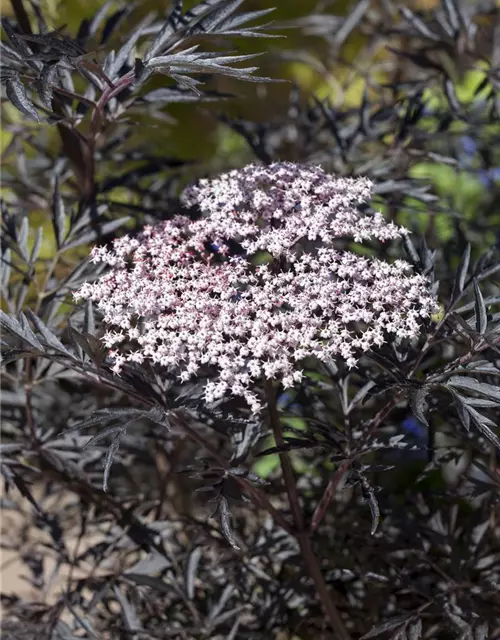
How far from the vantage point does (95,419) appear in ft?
2.58

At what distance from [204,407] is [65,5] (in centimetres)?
138

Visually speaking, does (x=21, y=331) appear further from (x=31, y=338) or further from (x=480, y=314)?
(x=480, y=314)

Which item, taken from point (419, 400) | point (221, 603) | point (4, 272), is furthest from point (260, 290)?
point (221, 603)

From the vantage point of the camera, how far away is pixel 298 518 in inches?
38.6

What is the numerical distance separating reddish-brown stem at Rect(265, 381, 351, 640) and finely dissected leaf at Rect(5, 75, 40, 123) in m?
0.38

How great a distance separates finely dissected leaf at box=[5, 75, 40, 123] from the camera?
0.80 m

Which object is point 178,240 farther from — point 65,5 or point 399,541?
point 65,5

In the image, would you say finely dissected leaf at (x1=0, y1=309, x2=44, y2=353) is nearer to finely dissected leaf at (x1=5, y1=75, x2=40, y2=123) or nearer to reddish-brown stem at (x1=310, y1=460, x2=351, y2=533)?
finely dissected leaf at (x1=5, y1=75, x2=40, y2=123)

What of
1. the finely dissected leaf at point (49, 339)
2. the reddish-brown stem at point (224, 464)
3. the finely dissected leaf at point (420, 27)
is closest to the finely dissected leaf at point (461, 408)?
the reddish-brown stem at point (224, 464)

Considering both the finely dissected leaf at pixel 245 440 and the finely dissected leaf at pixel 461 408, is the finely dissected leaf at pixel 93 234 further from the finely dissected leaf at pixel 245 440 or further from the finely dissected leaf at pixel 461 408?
the finely dissected leaf at pixel 461 408

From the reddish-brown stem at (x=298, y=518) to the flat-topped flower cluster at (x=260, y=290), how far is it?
0.04 m

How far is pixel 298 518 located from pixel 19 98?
0.59 metres

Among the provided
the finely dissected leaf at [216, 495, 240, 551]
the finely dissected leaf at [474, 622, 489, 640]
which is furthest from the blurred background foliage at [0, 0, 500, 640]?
the finely dissected leaf at [216, 495, 240, 551]

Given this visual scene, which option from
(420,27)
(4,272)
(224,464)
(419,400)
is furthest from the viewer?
(420,27)
